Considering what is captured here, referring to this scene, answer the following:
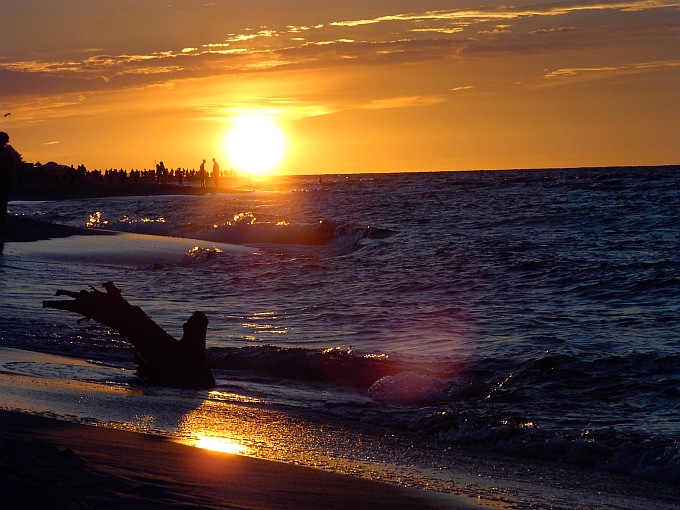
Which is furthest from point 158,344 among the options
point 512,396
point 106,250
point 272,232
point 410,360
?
point 272,232

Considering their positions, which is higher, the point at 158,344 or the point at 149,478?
the point at 158,344

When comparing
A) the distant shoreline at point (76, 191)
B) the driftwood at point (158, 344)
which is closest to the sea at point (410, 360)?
the driftwood at point (158, 344)

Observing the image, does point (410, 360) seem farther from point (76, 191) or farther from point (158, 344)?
point (76, 191)

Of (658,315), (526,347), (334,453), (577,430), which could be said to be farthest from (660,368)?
(334,453)

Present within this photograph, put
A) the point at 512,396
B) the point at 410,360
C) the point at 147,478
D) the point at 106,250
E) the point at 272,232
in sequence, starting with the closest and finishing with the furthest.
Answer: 1. the point at 147,478
2. the point at 512,396
3. the point at 410,360
4. the point at 106,250
5. the point at 272,232

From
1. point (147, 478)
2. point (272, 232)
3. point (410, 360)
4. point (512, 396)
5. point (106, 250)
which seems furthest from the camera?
point (272, 232)

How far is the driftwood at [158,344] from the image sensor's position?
9.43 m

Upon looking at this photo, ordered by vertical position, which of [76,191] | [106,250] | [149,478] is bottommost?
[149,478]

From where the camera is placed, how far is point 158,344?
9.61 m

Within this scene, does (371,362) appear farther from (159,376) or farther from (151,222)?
(151,222)

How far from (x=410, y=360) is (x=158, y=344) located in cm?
354

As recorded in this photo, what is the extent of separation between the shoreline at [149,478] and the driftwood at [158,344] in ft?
9.23

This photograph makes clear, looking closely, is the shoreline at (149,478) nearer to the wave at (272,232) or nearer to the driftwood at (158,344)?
the driftwood at (158,344)

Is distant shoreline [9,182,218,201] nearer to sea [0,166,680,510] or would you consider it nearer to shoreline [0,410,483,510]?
sea [0,166,680,510]
